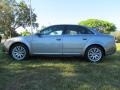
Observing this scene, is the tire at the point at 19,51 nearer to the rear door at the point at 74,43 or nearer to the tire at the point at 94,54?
the rear door at the point at 74,43

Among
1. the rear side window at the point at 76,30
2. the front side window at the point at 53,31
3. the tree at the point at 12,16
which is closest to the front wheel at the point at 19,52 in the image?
the front side window at the point at 53,31

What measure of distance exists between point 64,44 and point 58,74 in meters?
2.63

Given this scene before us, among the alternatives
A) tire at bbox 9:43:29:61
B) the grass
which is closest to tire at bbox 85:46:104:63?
the grass

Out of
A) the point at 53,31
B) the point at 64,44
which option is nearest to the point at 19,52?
the point at 53,31

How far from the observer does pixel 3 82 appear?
9266mm

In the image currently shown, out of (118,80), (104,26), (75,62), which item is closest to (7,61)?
(75,62)

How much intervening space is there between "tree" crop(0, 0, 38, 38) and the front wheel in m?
45.2

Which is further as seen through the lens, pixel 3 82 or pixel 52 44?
pixel 52 44

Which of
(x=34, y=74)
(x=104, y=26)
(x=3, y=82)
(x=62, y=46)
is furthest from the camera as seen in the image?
(x=104, y=26)

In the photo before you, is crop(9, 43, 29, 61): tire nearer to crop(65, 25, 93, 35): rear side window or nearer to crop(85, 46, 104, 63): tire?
crop(65, 25, 93, 35): rear side window

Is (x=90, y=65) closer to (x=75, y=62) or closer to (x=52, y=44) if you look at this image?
(x=75, y=62)

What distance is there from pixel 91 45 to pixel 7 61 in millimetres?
3210

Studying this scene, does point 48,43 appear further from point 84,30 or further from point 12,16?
point 12,16

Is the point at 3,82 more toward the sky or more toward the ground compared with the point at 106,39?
more toward the ground
